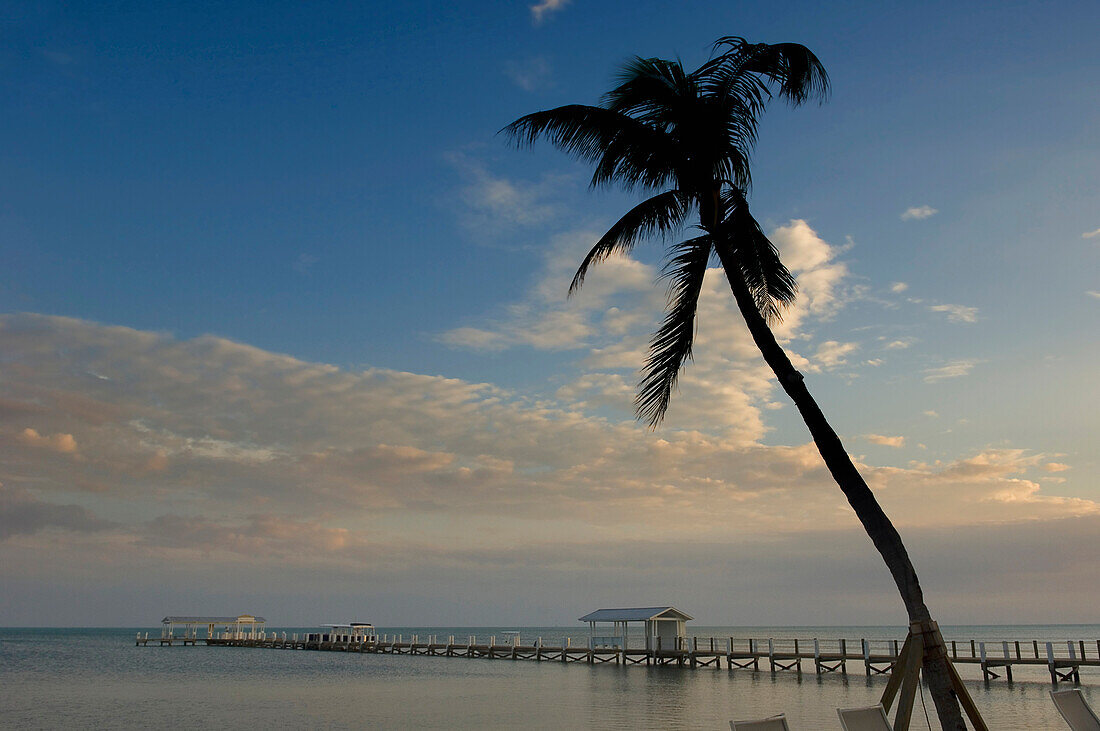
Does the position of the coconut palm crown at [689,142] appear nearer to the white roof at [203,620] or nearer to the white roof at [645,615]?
the white roof at [645,615]

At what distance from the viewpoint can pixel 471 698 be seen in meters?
29.2

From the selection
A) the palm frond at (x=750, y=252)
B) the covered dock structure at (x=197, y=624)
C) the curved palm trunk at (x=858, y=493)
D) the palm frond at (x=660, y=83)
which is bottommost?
the covered dock structure at (x=197, y=624)

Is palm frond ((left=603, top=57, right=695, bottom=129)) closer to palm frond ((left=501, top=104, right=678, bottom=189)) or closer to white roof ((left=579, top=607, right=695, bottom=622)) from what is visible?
palm frond ((left=501, top=104, right=678, bottom=189))

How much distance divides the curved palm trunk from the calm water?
15.5 meters

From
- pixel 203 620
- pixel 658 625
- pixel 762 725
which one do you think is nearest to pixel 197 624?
pixel 203 620

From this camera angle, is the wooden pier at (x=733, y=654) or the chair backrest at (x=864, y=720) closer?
the chair backrest at (x=864, y=720)

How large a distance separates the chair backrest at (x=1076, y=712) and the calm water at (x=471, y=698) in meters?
10.7

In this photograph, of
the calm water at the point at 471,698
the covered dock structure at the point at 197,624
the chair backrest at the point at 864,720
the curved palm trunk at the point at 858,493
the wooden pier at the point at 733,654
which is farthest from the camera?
the covered dock structure at the point at 197,624

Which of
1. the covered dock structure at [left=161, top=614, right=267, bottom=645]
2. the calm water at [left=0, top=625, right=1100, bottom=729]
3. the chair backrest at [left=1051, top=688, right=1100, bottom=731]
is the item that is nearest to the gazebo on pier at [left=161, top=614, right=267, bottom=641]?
the covered dock structure at [left=161, top=614, right=267, bottom=645]

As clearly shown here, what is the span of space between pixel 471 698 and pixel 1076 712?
22.6 meters

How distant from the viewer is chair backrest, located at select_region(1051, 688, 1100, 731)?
980 cm

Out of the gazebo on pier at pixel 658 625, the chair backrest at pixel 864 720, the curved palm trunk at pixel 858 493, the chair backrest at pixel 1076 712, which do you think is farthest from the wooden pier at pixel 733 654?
the curved palm trunk at pixel 858 493

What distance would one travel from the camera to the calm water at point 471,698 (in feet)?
75.5

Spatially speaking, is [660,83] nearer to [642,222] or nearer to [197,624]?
[642,222]
